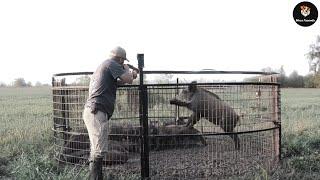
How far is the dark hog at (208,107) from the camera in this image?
7516mm

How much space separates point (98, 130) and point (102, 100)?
41 centimetres

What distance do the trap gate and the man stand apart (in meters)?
0.62

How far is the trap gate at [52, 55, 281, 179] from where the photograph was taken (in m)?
6.79

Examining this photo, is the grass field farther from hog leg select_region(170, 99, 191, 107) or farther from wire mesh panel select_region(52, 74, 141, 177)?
hog leg select_region(170, 99, 191, 107)

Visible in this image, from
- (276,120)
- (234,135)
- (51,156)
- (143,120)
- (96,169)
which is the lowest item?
(51,156)

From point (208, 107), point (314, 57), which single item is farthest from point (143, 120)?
point (314, 57)

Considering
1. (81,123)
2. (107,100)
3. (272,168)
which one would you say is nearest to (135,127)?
(81,123)

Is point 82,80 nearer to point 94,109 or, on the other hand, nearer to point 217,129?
point 94,109

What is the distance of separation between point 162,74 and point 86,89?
5.43ft

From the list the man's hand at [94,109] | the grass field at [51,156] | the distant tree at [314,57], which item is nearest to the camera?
the man's hand at [94,109]

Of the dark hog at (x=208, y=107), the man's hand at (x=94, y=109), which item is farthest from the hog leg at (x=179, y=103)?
the man's hand at (x=94, y=109)

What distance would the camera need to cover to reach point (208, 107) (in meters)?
7.72

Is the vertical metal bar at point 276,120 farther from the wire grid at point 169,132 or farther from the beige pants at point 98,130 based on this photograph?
the beige pants at point 98,130

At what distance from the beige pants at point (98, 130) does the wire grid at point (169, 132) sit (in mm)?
806
